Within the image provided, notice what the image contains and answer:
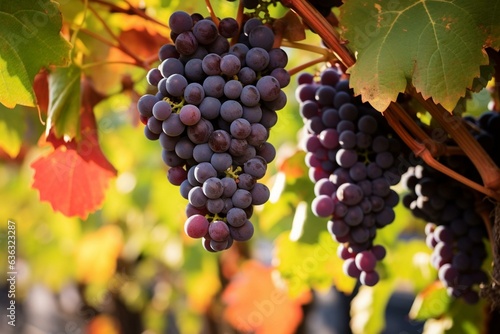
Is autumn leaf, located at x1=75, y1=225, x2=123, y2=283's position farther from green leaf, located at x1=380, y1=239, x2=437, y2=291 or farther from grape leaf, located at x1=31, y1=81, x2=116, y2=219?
grape leaf, located at x1=31, y1=81, x2=116, y2=219

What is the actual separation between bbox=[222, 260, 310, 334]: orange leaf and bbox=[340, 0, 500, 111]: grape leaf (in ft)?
4.43

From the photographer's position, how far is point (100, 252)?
298 cm

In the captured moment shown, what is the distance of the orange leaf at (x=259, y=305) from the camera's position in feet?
6.73

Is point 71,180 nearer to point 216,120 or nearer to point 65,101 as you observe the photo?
point 65,101

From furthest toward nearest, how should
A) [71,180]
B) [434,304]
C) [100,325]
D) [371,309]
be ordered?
[100,325] < [371,309] < [434,304] < [71,180]

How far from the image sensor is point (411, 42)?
74 cm

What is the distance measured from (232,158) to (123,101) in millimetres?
886

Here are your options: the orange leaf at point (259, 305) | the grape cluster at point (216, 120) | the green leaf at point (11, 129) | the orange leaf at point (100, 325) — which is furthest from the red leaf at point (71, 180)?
the orange leaf at point (100, 325)

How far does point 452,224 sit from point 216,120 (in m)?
0.47

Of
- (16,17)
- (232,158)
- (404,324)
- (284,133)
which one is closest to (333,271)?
(232,158)

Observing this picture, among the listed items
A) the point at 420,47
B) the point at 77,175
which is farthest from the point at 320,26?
the point at 77,175

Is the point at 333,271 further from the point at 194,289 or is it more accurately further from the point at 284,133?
the point at 194,289

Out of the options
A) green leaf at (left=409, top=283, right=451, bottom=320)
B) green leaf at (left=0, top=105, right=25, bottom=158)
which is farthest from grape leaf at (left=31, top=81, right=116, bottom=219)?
green leaf at (left=409, top=283, right=451, bottom=320)

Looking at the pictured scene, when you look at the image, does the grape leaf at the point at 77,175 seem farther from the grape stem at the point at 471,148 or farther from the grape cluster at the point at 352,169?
the grape stem at the point at 471,148
